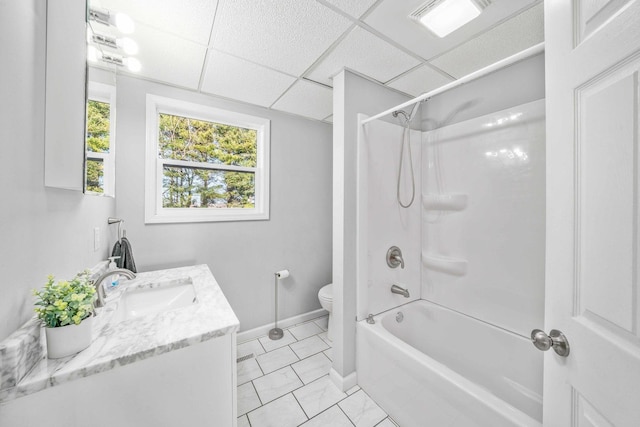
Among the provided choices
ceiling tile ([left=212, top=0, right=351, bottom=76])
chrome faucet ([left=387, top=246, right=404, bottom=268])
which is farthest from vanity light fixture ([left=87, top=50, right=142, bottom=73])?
chrome faucet ([left=387, top=246, right=404, bottom=268])

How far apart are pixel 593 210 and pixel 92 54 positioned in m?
2.16

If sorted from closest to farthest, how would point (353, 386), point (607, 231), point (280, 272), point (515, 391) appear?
point (607, 231) < point (515, 391) < point (353, 386) < point (280, 272)

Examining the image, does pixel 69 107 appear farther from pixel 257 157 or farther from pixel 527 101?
pixel 527 101

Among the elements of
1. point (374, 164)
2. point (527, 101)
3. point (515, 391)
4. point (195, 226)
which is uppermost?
point (527, 101)

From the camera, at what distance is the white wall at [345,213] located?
1679 mm

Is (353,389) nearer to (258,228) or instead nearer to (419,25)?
(258,228)

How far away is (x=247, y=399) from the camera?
1.57 meters

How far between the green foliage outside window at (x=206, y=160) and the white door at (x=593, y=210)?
7.39ft

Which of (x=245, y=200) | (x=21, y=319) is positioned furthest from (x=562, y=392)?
(x=245, y=200)

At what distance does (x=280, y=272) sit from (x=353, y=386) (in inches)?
45.9

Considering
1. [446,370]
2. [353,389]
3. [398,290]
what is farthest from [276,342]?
[446,370]

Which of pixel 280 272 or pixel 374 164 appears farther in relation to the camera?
pixel 280 272

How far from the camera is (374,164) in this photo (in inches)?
70.6

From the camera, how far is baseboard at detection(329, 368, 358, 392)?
1.66 metres
